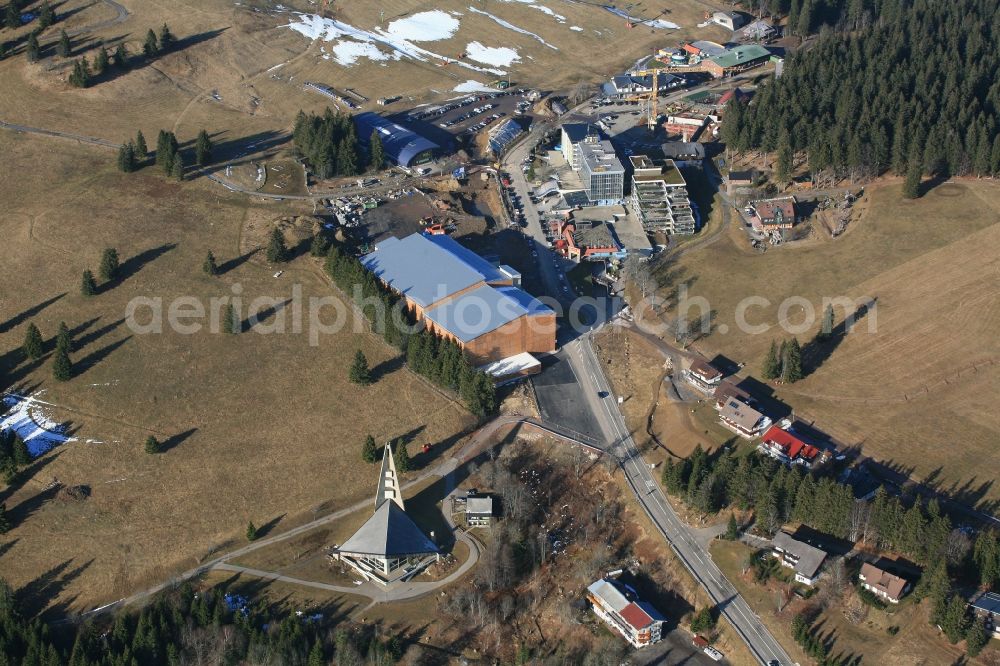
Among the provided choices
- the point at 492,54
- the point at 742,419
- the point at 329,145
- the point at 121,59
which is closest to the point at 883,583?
the point at 742,419

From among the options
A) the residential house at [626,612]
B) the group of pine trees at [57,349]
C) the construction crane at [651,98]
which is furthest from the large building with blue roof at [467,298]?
the construction crane at [651,98]

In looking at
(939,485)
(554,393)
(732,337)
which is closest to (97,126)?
(554,393)

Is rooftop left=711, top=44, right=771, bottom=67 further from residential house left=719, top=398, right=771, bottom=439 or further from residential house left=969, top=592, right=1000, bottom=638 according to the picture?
residential house left=969, top=592, right=1000, bottom=638

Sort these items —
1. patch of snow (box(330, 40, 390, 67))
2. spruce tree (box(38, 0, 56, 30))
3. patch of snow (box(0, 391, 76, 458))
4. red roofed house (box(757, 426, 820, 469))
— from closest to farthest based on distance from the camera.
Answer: red roofed house (box(757, 426, 820, 469))
patch of snow (box(0, 391, 76, 458))
spruce tree (box(38, 0, 56, 30))
patch of snow (box(330, 40, 390, 67))

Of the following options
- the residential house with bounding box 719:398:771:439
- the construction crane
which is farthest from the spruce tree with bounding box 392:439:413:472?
the construction crane

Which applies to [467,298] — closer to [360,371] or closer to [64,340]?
[360,371]

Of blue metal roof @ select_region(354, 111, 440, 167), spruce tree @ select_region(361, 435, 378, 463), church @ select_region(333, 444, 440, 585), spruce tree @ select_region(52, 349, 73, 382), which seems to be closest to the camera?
church @ select_region(333, 444, 440, 585)
